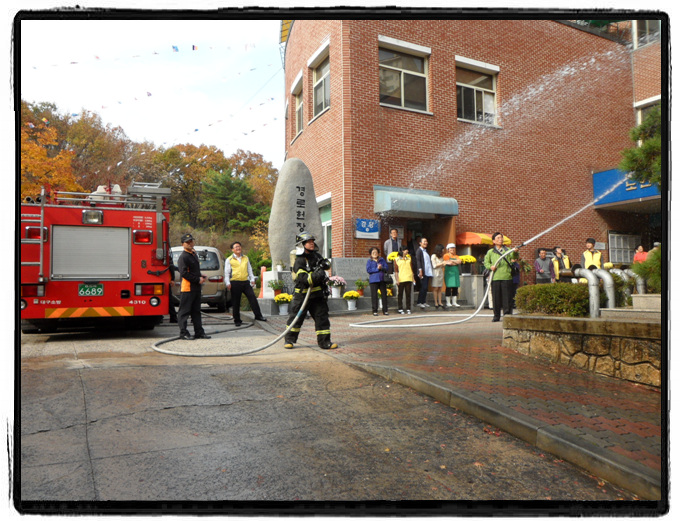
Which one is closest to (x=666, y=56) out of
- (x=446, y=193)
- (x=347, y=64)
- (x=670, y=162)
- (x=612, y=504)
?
(x=670, y=162)

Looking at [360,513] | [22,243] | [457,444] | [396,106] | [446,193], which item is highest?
[396,106]

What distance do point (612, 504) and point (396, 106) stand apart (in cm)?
1368

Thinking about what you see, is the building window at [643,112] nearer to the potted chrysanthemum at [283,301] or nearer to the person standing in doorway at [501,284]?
the person standing in doorway at [501,284]

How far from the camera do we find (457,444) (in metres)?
3.31

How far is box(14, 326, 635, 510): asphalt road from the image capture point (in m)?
2.45

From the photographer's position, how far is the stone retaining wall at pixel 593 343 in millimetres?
4266

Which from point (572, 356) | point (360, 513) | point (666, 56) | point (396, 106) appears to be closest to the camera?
point (360, 513)

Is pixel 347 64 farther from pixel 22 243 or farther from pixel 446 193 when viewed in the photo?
pixel 22 243

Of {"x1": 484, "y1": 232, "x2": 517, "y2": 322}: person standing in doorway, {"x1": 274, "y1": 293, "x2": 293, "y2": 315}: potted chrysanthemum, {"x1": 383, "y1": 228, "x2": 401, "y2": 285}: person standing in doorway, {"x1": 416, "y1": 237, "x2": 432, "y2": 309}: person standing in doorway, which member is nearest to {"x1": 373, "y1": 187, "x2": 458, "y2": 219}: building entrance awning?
{"x1": 383, "y1": 228, "x2": 401, "y2": 285}: person standing in doorway

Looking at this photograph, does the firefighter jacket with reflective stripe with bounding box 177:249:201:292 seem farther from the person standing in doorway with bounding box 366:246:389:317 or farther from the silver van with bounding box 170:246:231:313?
the silver van with bounding box 170:246:231:313

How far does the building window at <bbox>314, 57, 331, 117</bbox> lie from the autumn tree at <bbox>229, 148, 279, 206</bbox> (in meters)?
10.4

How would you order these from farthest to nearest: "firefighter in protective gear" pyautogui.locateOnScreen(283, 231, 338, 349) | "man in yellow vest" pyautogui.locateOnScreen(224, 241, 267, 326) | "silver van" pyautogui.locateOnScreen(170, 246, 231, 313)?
1. "silver van" pyautogui.locateOnScreen(170, 246, 231, 313)
2. "man in yellow vest" pyautogui.locateOnScreen(224, 241, 267, 326)
3. "firefighter in protective gear" pyautogui.locateOnScreen(283, 231, 338, 349)

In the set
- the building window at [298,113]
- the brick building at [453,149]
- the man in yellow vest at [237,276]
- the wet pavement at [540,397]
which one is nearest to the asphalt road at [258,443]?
the wet pavement at [540,397]

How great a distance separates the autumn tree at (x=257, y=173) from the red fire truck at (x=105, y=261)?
1850cm
